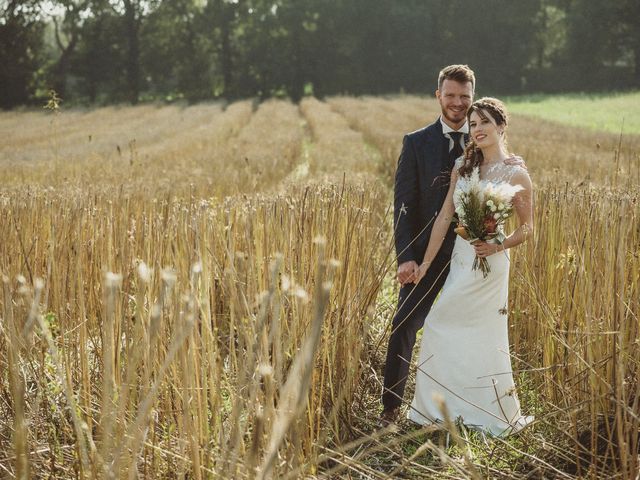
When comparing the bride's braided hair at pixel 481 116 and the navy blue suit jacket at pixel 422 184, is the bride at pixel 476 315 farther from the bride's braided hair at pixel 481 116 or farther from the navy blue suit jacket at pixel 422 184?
the navy blue suit jacket at pixel 422 184

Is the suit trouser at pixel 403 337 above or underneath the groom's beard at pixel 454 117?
underneath

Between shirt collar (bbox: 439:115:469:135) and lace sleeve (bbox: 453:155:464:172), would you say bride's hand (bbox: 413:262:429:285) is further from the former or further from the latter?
shirt collar (bbox: 439:115:469:135)

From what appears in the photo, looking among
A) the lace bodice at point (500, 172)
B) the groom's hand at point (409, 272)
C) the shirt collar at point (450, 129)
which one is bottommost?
the groom's hand at point (409, 272)

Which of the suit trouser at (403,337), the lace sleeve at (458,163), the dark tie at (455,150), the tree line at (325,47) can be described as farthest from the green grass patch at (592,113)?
the suit trouser at (403,337)

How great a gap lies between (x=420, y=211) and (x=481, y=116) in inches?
20.5

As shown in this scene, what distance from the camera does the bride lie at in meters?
2.78

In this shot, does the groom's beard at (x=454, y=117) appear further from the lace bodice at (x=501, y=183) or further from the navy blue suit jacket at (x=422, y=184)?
the lace bodice at (x=501, y=183)

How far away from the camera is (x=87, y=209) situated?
10.8ft

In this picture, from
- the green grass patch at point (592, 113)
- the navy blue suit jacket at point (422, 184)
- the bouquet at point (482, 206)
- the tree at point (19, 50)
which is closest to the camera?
the bouquet at point (482, 206)

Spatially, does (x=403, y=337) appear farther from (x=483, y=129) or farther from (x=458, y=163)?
(x=483, y=129)

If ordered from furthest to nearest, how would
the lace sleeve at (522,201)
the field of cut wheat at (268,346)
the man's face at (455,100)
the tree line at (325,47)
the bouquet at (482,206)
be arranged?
1. the tree line at (325,47)
2. the man's face at (455,100)
3. the lace sleeve at (522,201)
4. the bouquet at (482,206)
5. the field of cut wheat at (268,346)

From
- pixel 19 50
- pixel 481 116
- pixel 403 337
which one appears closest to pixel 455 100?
pixel 481 116

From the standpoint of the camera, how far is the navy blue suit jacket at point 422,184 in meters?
3.00

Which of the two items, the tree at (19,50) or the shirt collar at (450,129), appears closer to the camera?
the shirt collar at (450,129)
